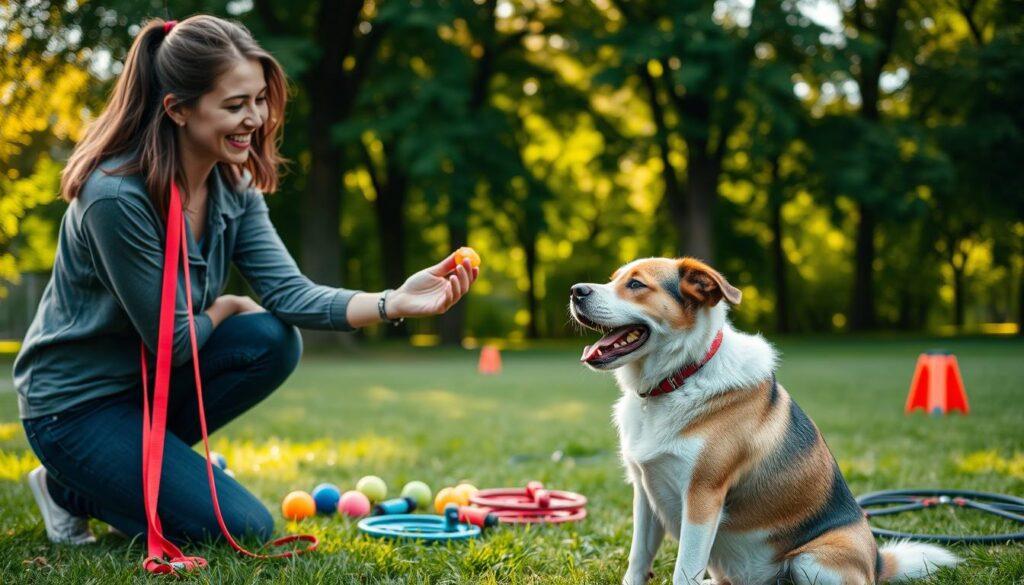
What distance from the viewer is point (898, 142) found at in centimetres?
2434

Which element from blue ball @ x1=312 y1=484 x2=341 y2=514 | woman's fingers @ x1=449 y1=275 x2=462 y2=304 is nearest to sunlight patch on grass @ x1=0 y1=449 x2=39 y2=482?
blue ball @ x1=312 y1=484 x2=341 y2=514

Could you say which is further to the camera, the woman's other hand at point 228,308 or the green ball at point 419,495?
the green ball at point 419,495

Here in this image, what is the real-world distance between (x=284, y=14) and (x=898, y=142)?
16.7 meters

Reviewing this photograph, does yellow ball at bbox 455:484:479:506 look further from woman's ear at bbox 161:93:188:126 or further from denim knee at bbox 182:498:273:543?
woman's ear at bbox 161:93:188:126

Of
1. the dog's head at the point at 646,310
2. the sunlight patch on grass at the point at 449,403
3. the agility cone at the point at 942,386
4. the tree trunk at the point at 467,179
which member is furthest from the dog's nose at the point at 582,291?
the tree trunk at the point at 467,179

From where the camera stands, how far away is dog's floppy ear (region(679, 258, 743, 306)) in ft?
11.8

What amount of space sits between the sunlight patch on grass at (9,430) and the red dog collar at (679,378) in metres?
6.15

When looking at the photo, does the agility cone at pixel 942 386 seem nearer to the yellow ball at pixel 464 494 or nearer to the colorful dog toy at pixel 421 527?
the yellow ball at pixel 464 494

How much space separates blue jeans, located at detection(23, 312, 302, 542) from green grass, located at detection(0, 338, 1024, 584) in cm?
12

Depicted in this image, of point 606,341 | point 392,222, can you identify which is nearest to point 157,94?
point 606,341

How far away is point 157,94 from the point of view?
3920 millimetres

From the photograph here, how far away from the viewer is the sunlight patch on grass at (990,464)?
618 centimetres

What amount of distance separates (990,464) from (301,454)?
198 inches

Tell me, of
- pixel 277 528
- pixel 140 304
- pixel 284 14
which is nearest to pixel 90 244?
pixel 140 304
